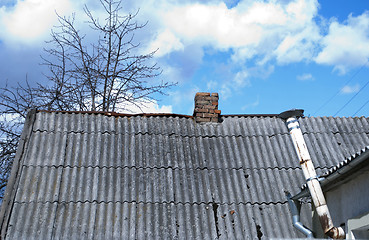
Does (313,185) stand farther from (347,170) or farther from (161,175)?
(161,175)

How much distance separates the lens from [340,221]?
5129mm

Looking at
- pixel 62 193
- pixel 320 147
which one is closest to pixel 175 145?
pixel 62 193

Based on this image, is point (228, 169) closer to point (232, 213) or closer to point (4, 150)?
point (232, 213)

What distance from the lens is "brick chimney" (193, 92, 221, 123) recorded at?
8141mm

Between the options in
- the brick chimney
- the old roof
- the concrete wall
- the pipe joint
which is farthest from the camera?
the brick chimney

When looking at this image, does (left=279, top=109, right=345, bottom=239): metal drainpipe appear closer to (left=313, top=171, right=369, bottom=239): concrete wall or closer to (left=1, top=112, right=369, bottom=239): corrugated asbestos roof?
(left=313, top=171, right=369, bottom=239): concrete wall

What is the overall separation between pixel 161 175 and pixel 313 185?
99.8 inches

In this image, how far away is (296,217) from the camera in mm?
5777

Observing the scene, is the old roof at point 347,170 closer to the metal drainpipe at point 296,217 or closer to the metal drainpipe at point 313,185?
the metal drainpipe at point 313,185

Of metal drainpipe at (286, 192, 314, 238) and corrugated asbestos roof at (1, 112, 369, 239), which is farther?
corrugated asbestos roof at (1, 112, 369, 239)

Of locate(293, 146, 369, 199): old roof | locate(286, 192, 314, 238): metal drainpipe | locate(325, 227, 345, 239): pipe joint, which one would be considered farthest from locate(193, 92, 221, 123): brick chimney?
locate(325, 227, 345, 239): pipe joint

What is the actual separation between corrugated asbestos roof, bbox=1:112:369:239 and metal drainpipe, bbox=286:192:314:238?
8.3 inches

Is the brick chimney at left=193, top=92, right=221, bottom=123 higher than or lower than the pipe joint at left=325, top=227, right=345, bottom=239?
higher

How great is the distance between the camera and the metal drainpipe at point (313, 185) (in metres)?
4.93
